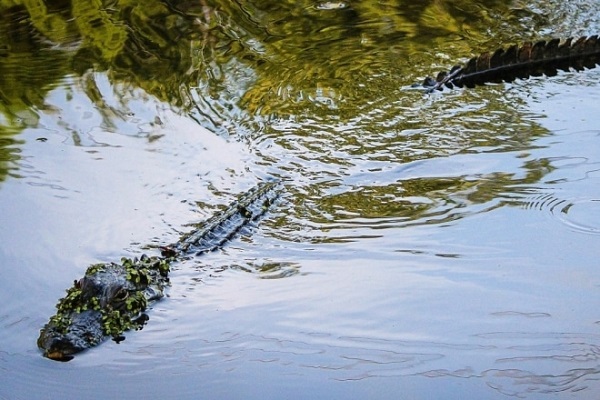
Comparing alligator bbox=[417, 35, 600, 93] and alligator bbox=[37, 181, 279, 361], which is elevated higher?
alligator bbox=[417, 35, 600, 93]

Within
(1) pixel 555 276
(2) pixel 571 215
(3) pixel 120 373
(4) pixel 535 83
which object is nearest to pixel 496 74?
(4) pixel 535 83

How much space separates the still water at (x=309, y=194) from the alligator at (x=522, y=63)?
0.17 metres

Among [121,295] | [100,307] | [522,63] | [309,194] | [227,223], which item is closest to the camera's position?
[100,307]

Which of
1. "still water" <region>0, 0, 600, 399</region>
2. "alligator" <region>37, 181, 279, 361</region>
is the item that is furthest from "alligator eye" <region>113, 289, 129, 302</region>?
"still water" <region>0, 0, 600, 399</region>

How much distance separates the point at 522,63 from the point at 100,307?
4842 mm

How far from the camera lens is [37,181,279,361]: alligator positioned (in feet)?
11.2

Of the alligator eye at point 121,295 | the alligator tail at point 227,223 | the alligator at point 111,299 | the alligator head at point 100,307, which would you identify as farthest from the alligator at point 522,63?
the alligator eye at point 121,295

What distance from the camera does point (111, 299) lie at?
3.67 meters

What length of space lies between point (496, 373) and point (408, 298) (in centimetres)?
71

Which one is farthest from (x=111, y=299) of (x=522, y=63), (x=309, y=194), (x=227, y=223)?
(x=522, y=63)

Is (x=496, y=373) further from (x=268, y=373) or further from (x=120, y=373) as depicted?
(x=120, y=373)

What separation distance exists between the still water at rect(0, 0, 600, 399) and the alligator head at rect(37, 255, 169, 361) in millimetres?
75

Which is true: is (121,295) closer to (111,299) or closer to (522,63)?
(111,299)

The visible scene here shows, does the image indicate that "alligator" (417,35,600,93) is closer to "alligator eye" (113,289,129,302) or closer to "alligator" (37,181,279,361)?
"alligator" (37,181,279,361)
